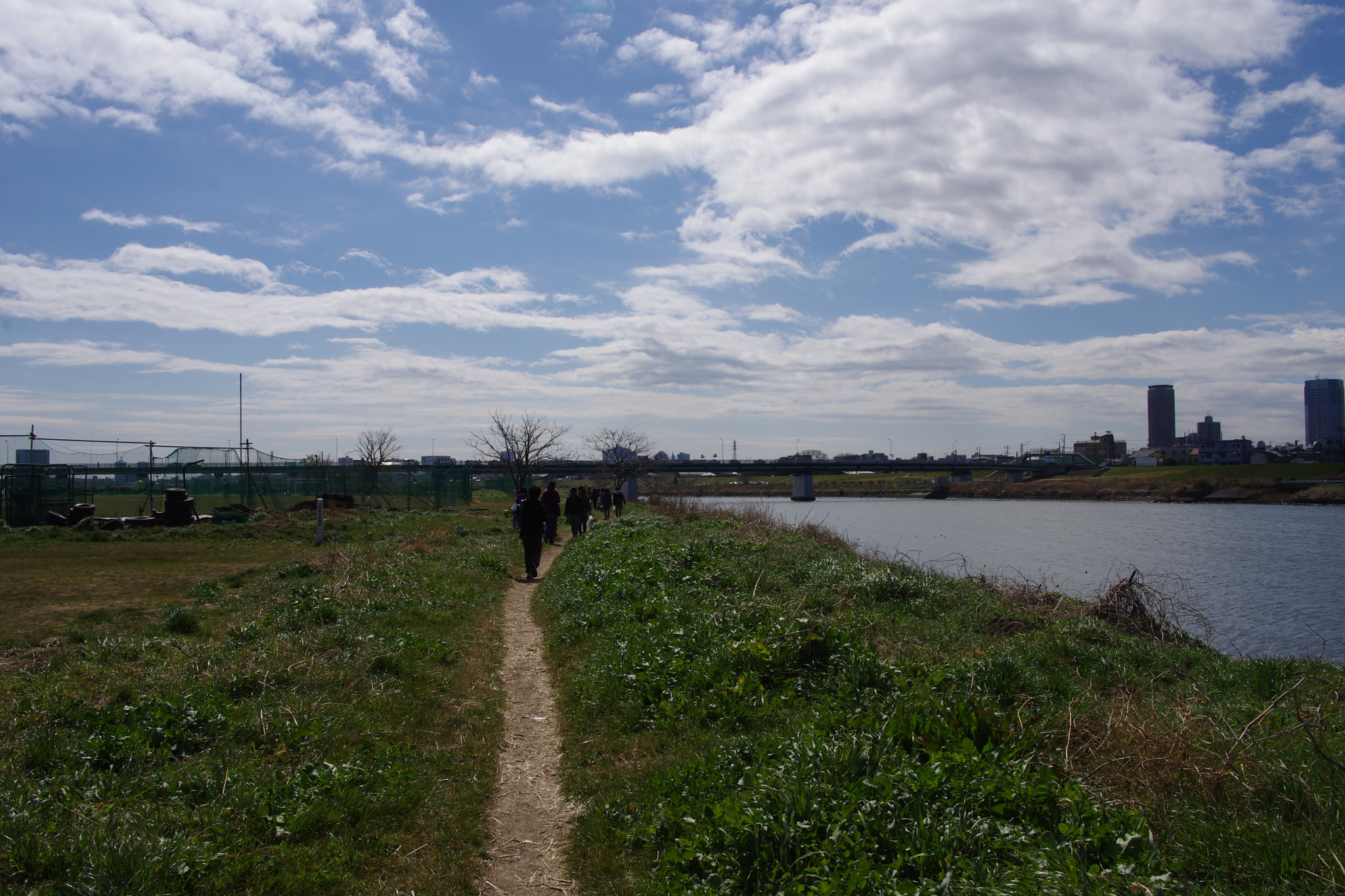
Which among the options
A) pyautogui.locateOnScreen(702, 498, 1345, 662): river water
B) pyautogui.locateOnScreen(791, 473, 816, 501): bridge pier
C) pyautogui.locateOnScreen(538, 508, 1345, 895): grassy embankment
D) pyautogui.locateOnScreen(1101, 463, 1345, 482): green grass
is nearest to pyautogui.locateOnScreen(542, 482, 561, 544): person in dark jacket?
pyautogui.locateOnScreen(702, 498, 1345, 662): river water

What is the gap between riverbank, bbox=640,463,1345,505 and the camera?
3182 inches

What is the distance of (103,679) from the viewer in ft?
22.0

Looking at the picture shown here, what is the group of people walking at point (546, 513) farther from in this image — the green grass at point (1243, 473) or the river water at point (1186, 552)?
the green grass at point (1243, 473)

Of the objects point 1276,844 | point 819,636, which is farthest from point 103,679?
point 1276,844

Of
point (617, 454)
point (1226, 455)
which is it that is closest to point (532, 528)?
point (617, 454)

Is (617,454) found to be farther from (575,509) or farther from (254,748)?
(254,748)

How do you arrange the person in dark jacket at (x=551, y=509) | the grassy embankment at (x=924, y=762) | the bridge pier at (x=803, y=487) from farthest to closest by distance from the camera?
the bridge pier at (x=803, y=487) < the person in dark jacket at (x=551, y=509) < the grassy embankment at (x=924, y=762)

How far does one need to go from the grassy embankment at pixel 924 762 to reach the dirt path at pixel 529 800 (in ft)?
0.55

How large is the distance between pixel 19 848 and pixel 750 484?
13040 cm

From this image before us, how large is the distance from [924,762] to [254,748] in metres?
4.62

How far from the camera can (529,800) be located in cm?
560

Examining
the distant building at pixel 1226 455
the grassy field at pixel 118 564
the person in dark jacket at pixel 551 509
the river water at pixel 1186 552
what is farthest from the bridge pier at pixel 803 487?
the distant building at pixel 1226 455

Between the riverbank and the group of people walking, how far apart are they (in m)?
30.4

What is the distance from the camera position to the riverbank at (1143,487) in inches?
3182
